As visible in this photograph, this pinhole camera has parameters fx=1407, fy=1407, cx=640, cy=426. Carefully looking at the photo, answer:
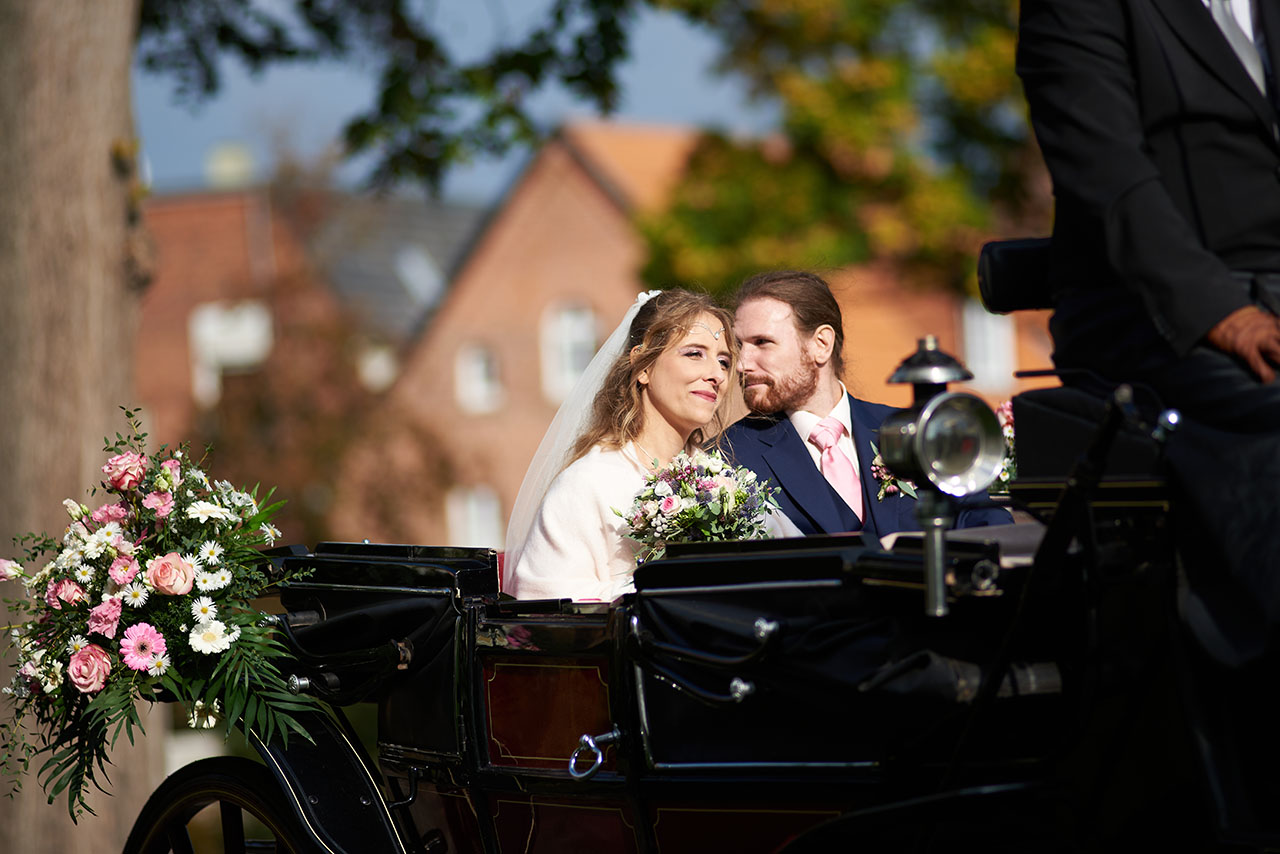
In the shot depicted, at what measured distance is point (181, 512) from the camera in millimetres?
3373

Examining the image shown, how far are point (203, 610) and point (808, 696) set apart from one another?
1533 millimetres

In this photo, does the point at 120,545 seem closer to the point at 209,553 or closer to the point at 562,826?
the point at 209,553

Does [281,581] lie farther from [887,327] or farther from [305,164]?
[305,164]

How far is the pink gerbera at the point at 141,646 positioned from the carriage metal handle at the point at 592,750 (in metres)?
1.07

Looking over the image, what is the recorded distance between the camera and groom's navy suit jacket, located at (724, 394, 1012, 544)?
3707mm

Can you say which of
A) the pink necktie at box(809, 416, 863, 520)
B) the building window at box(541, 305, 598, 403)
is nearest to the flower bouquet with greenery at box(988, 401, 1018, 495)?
the pink necktie at box(809, 416, 863, 520)

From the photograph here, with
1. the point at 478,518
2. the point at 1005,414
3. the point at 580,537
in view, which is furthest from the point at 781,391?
the point at 478,518

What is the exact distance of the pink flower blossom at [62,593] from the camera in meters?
3.31

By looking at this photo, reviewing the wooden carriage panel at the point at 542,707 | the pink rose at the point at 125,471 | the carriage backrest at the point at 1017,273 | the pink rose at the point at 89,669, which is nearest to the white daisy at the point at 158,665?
the pink rose at the point at 89,669

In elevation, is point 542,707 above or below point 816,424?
below

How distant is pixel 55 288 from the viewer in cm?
571

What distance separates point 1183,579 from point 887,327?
59.2ft

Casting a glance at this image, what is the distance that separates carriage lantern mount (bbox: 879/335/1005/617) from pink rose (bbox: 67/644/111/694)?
1952mm

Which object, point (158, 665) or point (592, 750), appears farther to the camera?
point (158, 665)
